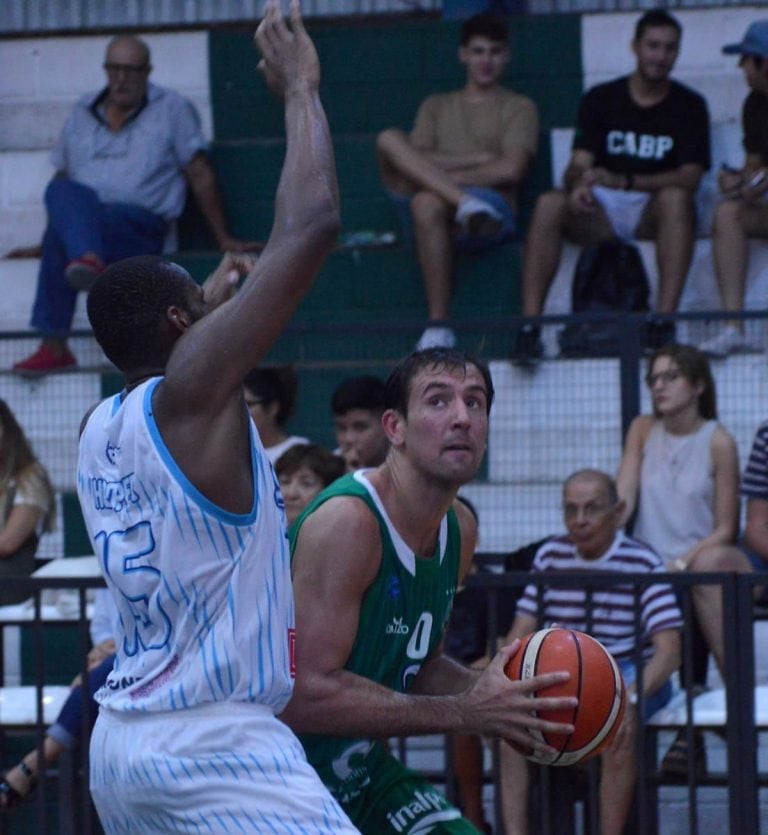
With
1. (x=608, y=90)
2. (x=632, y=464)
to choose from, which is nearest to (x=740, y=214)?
(x=608, y=90)

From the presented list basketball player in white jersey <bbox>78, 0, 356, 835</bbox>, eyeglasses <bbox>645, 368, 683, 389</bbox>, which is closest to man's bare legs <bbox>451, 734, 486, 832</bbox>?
eyeglasses <bbox>645, 368, 683, 389</bbox>

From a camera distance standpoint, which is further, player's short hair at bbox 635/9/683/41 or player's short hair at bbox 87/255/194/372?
player's short hair at bbox 635/9/683/41

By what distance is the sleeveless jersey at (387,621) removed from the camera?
4645mm

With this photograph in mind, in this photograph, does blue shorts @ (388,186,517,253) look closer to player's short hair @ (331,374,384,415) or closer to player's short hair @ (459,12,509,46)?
player's short hair @ (459,12,509,46)

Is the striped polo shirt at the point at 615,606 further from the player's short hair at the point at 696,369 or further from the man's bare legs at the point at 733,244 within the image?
the man's bare legs at the point at 733,244

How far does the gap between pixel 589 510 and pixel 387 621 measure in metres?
2.43

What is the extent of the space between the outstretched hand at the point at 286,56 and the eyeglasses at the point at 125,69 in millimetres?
→ 6804

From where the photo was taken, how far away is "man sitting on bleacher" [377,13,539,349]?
9680 mm

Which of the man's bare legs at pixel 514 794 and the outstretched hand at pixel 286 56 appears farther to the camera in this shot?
the man's bare legs at pixel 514 794

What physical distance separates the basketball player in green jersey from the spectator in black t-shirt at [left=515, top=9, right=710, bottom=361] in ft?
15.6

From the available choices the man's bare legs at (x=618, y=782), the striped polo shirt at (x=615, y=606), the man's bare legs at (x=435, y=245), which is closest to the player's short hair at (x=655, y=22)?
the man's bare legs at (x=435, y=245)

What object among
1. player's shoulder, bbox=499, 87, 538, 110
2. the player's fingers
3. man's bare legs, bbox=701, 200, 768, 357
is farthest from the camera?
player's shoulder, bbox=499, 87, 538, 110

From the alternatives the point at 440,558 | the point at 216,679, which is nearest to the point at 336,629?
the point at 440,558

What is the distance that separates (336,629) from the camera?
4.46 meters
